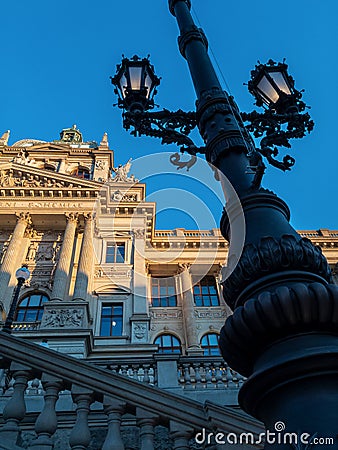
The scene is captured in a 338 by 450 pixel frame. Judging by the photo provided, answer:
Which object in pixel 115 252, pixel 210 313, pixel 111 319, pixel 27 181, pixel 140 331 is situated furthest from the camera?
pixel 27 181

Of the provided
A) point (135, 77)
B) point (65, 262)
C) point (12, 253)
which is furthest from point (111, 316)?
point (135, 77)

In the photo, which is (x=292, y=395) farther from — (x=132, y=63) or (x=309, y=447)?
(x=132, y=63)

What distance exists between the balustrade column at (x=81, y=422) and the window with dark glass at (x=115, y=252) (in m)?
21.2

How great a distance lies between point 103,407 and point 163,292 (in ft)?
76.4

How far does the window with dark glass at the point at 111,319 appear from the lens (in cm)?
2236

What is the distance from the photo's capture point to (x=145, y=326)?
21609 mm

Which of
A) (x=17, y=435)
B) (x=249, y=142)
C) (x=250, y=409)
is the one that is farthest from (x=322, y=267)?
(x=17, y=435)

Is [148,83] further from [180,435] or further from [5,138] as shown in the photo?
[5,138]

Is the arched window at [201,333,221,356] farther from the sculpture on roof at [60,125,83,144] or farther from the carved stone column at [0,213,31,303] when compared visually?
the sculpture on roof at [60,125,83,144]

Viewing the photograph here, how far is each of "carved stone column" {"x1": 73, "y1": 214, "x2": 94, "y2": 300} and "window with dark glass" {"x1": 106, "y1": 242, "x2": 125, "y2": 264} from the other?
148 cm

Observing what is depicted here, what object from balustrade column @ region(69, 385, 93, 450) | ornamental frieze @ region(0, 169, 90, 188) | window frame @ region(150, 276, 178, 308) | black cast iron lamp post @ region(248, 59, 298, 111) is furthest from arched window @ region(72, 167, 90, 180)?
balustrade column @ region(69, 385, 93, 450)

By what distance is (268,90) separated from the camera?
5840 mm

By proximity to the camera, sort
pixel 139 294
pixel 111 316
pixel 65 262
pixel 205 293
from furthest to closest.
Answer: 1. pixel 205 293
2. pixel 65 262
3. pixel 139 294
4. pixel 111 316

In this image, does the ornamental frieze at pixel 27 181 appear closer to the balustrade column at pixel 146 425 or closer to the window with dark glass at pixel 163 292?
the window with dark glass at pixel 163 292
